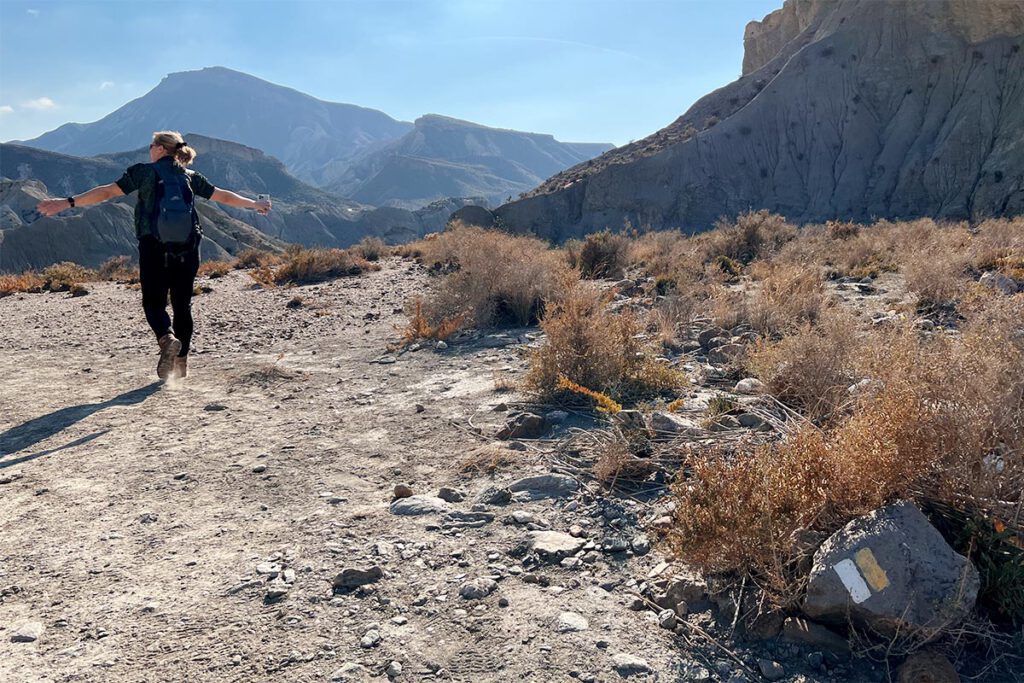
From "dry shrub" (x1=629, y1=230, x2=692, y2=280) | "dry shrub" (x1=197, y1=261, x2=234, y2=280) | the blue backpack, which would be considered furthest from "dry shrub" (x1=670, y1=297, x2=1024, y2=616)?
"dry shrub" (x1=197, y1=261, x2=234, y2=280)

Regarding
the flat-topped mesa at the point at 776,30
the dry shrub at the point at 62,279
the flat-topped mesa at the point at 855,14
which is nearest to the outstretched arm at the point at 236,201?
the dry shrub at the point at 62,279

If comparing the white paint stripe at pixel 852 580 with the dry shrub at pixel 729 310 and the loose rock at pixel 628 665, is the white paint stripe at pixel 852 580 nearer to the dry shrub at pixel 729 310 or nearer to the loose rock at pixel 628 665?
the loose rock at pixel 628 665

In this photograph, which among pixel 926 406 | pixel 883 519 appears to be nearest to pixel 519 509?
pixel 883 519

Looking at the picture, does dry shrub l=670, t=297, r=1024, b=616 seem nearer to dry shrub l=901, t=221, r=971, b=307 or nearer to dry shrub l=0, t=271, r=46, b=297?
dry shrub l=901, t=221, r=971, b=307

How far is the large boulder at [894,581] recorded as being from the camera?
73.1 inches

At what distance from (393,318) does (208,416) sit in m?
4.42

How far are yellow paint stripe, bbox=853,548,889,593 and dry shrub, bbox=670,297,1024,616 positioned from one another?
18 centimetres

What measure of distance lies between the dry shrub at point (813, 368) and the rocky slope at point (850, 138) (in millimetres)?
31262

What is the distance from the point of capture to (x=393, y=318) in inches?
345

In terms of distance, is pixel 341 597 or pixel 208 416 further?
pixel 208 416

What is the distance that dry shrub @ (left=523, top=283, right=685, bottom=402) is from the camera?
14.2 feet

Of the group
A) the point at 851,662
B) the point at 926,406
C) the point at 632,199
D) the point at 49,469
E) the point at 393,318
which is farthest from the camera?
the point at 632,199

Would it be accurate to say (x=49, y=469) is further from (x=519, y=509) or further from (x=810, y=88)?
(x=810, y=88)

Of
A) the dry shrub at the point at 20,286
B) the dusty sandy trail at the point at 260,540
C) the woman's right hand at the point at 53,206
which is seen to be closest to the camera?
the dusty sandy trail at the point at 260,540
